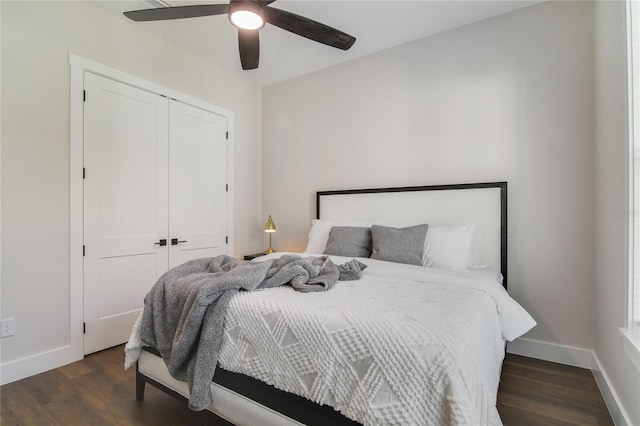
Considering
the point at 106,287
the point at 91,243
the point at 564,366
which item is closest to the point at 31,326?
the point at 106,287

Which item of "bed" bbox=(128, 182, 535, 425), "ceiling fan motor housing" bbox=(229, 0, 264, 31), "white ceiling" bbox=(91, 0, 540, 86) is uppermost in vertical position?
"white ceiling" bbox=(91, 0, 540, 86)

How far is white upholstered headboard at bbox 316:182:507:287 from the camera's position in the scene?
2.56 metres

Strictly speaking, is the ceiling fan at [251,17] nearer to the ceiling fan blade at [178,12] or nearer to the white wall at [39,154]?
the ceiling fan blade at [178,12]

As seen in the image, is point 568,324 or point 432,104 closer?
point 568,324

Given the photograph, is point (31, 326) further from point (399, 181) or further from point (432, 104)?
point (432, 104)

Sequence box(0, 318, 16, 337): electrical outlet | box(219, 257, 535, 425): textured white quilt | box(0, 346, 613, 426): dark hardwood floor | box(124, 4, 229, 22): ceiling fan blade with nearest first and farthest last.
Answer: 1. box(219, 257, 535, 425): textured white quilt
2. box(0, 346, 613, 426): dark hardwood floor
3. box(124, 4, 229, 22): ceiling fan blade
4. box(0, 318, 16, 337): electrical outlet

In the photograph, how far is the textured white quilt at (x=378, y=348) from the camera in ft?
3.10

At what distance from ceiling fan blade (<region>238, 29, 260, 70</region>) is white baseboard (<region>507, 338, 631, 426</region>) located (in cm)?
320

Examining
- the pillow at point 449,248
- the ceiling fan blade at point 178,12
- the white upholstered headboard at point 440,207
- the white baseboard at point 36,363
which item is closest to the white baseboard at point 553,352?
the white upholstered headboard at point 440,207

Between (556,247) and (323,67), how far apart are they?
3.03 meters

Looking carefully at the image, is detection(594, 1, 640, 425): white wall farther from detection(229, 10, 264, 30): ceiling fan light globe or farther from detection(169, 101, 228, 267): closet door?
detection(169, 101, 228, 267): closet door

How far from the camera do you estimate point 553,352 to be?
238 cm

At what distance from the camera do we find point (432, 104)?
296 cm

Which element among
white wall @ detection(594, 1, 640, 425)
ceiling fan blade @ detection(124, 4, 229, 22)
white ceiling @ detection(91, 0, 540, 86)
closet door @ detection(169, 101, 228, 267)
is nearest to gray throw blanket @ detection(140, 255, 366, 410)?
white wall @ detection(594, 1, 640, 425)
